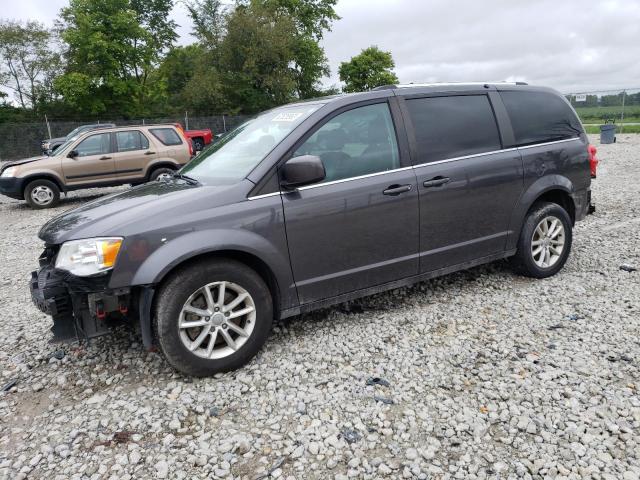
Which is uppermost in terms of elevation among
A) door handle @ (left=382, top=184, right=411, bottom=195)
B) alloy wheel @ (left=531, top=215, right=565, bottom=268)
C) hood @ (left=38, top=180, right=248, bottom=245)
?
hood @ (left=38, top=180, right=248, bottom=245)

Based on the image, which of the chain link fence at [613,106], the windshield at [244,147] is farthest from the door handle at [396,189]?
the chain link fence at [613,106]

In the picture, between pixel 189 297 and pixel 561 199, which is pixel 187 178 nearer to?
pixel 189 297

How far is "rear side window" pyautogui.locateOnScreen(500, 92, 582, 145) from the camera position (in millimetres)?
4465

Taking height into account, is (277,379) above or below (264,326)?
below

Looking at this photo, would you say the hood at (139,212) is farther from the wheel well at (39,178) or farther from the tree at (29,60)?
the tree at (29,60)

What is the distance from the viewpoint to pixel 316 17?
5078cm

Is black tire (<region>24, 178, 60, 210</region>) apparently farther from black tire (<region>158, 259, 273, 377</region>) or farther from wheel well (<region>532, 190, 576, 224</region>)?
wheel well (<region>532, 190, 576, 224</region>)

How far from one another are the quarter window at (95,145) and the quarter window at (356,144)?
922cm

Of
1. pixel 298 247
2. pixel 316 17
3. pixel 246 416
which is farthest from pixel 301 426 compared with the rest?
pixel 316 17

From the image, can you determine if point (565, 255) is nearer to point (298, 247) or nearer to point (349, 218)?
point (349, 218)

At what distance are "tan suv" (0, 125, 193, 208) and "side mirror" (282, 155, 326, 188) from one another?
9.17 meters

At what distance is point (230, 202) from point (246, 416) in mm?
1350

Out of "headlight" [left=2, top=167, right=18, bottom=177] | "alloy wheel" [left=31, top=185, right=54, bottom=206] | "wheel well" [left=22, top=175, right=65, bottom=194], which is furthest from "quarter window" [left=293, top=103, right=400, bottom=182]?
"headlight" [left=2, top=167, right=18, bottom=177]

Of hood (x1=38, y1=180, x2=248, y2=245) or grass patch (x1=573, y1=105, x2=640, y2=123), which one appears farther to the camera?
grass patch (x1=573, y1=105, x2=640, y2=123)
